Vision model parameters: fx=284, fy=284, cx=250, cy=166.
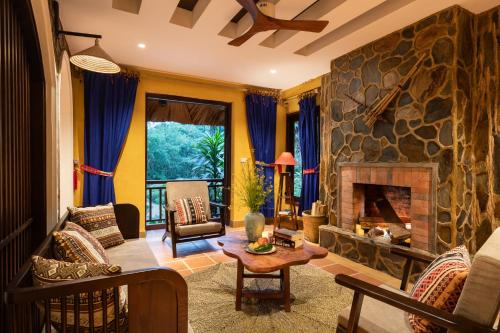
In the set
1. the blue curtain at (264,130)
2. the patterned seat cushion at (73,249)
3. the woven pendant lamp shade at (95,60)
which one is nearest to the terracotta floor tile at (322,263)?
the blue curtain at (264,130)

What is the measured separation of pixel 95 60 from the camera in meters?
2.45

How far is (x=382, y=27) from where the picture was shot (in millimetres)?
3080

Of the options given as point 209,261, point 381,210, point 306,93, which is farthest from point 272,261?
point 306,93

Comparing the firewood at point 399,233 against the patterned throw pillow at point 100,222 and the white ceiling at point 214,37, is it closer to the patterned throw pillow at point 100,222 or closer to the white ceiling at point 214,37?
the white ceiling at point 214,37

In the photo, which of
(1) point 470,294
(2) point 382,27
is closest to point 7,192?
(1) point 470,294

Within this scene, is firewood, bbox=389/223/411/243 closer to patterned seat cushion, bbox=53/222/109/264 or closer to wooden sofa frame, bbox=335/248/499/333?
wooden sofa frame, bbox=335/248/499/333

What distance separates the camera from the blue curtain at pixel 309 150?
16.2 ft

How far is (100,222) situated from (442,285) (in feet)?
8.58

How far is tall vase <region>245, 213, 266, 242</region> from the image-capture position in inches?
106

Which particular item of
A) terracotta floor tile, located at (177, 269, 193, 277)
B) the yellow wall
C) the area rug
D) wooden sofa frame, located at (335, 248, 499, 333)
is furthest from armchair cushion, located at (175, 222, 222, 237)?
wooden sofa frame, located at (335, 248, 499, 333)

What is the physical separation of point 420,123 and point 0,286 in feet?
11.5

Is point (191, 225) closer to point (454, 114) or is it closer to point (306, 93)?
point (306, 93)

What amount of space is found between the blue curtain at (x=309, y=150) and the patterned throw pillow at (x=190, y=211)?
1.92 m

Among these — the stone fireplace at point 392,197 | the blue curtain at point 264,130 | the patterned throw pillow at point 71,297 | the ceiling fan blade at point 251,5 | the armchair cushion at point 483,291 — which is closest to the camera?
the armchair cushion at point 483,291
